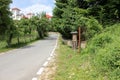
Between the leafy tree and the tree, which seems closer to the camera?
the tree

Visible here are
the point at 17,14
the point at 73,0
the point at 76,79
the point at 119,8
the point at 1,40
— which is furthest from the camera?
the point at 17,14

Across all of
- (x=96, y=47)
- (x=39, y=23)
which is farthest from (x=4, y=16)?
(x=39, y=23)

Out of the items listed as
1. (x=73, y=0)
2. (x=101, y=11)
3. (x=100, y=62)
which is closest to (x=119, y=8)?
(x=101, y=11)

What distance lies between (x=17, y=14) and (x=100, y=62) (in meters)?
150

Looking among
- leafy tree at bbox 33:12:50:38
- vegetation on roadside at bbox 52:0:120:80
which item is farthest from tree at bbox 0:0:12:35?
leafy tree at bbox 33:12:50:38

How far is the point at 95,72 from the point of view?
9.74m

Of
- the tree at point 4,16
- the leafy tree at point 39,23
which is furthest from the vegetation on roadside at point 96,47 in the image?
the leafy tree at point 39,23

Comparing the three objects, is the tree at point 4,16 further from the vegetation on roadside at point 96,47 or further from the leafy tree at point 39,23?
the leafy tree at point 39,23

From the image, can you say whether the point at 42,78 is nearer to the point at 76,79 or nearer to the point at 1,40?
the point at 76,79

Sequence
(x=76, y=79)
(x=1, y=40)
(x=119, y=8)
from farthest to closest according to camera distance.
A: (x=1, y=40) < (x=119, y=8) < (x=76, y=79)

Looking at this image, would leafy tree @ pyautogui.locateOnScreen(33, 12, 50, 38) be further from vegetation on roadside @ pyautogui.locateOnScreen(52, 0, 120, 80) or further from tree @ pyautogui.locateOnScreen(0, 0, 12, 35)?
vegetation on roadside @ pyautogui.locateOnScreen(52, 0, 120, 80)

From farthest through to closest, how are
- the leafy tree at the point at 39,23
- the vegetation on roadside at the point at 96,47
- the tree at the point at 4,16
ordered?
the leafy tree at the point at 39,23 → the tree at the point at 4,16 → the vegetation on roadside at the point at 96,47

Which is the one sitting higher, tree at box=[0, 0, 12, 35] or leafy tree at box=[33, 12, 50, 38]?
tree at box=[0, 0, 12, 35]

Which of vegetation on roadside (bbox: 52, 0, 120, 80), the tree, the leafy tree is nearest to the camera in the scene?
vegetation on roadside (bbox: 52, 0, 120, 80)
